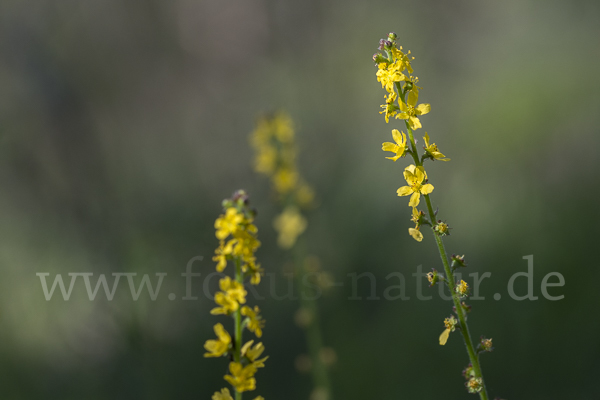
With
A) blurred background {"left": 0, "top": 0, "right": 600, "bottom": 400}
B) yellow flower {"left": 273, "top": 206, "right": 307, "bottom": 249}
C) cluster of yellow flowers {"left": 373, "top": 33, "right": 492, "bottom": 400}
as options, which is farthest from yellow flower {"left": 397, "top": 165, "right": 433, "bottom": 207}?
blurred background {"left": 0, "top": 0, "right": 600, "bottom": 400}

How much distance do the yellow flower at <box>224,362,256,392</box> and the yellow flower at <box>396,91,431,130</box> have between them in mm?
988

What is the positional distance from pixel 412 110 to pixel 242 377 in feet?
3.61

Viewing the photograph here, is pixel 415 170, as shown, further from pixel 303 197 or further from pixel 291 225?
pixel 303 197

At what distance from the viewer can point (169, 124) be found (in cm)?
930

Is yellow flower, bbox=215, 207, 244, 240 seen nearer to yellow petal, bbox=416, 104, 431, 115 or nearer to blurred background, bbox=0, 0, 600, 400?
yellow petal, bbox=416, 104, 431, 115

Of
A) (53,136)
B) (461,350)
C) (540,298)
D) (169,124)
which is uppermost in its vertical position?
(169,124)

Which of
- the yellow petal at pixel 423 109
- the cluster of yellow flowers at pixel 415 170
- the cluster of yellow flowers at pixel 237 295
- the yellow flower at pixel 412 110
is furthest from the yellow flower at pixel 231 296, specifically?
the yellow petal at pixel 423 109

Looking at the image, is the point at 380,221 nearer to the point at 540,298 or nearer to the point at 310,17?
the point at 540,298

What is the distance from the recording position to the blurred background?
14.6 ft

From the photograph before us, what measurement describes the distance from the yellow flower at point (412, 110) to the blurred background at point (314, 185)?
2.70 m

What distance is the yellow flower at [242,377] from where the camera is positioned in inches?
63.7

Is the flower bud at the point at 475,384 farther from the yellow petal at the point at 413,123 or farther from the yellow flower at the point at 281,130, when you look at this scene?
the yellow flower at the point at 281,130

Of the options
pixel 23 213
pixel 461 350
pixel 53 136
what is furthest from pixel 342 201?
pixel 23 213

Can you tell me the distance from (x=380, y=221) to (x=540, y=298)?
205 centimetres
